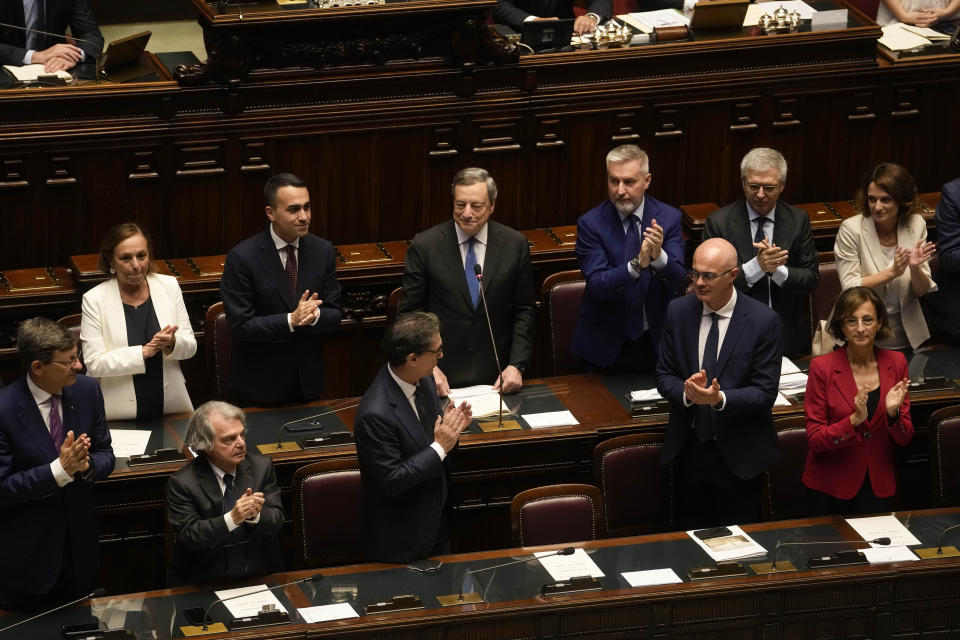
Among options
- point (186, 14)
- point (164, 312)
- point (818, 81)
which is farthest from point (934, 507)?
point (186, 14)

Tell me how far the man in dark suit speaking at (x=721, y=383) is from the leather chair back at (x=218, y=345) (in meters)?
1.74

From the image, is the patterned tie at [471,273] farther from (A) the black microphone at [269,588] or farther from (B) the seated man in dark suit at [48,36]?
(B) the seated man in dark suit at [48,36]

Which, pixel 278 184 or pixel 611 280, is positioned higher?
pixel 278 184

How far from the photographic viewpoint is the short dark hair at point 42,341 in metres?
5.44

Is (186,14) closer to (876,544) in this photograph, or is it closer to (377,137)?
(377,137)

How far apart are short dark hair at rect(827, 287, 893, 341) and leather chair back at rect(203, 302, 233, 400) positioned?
7.64ft

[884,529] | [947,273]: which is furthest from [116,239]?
[947,273]

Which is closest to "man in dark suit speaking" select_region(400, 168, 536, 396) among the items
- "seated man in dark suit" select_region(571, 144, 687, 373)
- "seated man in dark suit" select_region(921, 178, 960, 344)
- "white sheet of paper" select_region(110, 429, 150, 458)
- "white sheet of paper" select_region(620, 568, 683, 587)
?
"seated man in dark suit" select_region(571, 144, 687, 373)

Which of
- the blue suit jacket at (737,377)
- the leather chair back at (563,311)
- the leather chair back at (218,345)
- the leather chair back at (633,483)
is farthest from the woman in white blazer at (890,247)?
the leather chair back at (218,345)

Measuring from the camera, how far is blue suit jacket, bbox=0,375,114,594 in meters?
5.47

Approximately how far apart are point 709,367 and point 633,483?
548 millimetres

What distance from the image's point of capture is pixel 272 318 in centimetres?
639

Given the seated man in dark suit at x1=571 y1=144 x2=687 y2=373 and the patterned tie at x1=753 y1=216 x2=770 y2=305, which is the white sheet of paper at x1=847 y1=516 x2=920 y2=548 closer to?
the patterned tie at x1=753 y1=216 x2=770 y2=305

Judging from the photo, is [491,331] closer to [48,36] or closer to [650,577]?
[650,577]
